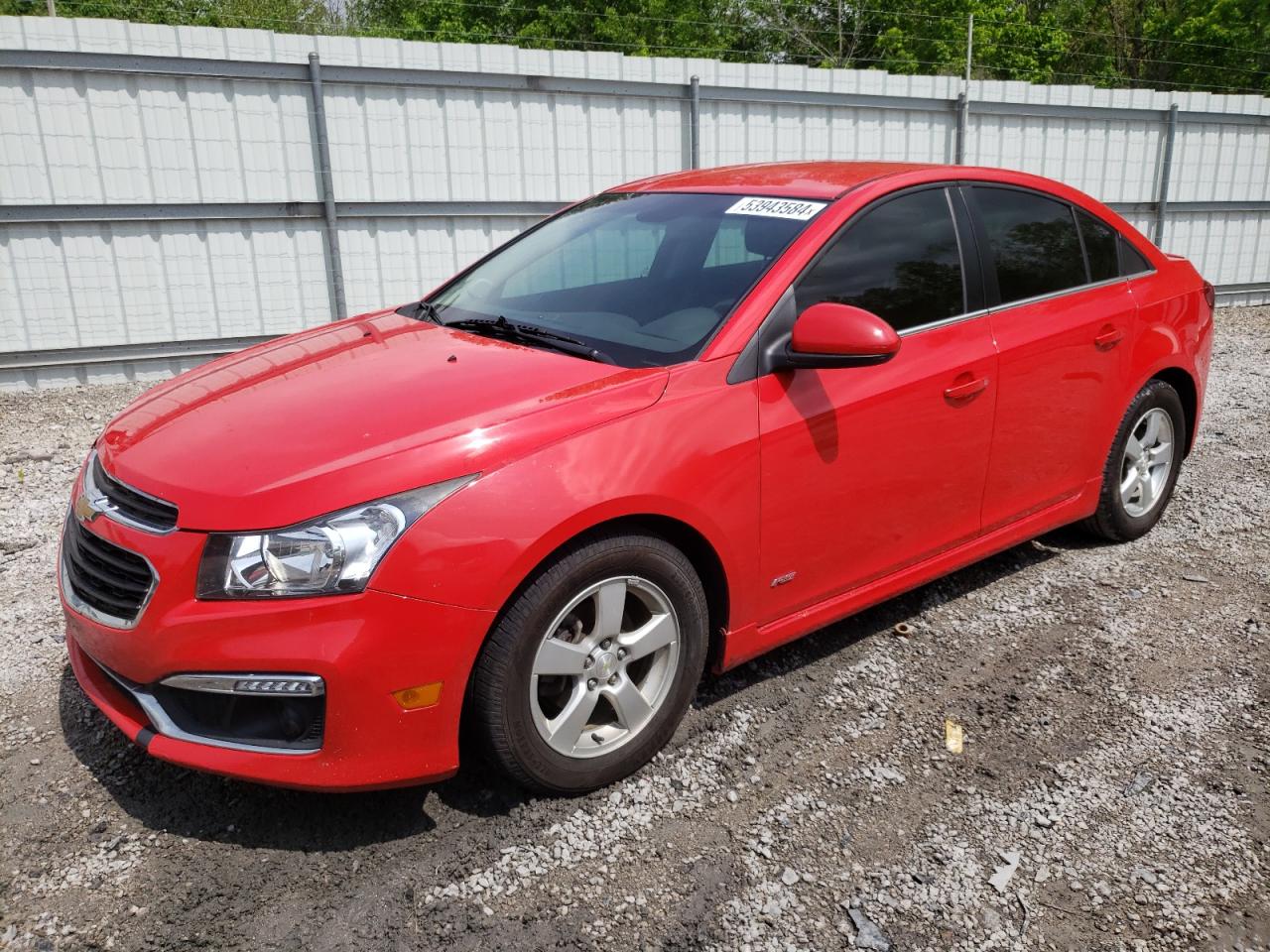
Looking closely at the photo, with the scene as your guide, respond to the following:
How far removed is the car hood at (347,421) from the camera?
2393mm

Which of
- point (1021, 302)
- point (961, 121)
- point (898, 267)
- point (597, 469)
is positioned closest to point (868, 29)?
point (961, 121)

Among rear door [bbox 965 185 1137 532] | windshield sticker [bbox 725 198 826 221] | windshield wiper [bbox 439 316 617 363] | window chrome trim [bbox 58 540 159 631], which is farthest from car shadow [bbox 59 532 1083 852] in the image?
rear door [bbox 965 185 1137 532]

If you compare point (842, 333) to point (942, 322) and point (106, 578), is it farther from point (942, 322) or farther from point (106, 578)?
point (106, 578)

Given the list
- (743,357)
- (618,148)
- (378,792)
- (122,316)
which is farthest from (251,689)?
(618,148)

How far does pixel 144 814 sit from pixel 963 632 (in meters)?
2.86

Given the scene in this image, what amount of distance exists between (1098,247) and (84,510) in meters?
3.92

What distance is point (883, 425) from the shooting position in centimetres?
324

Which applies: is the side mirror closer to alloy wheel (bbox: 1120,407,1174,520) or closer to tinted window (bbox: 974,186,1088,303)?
tinted window (bbox: 974,186,1088,303)

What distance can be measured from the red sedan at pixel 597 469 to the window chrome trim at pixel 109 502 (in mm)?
12

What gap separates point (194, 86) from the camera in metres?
7.96

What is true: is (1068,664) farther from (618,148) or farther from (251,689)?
(618,148)

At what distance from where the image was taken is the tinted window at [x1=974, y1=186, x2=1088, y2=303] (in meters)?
3.77

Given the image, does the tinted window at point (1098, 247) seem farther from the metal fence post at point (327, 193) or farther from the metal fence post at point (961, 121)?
the metal fence post at point (961, 121)

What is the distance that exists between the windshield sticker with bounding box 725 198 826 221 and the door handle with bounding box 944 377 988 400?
2.52 feet
